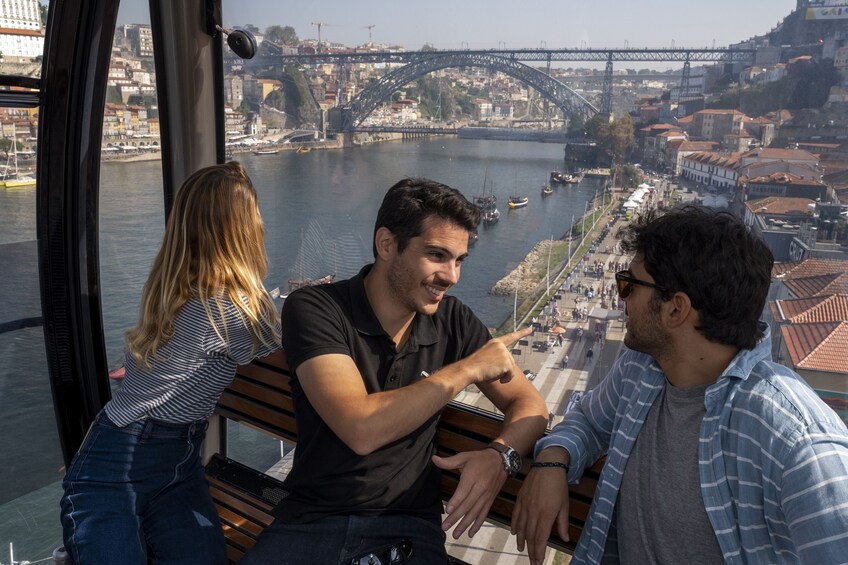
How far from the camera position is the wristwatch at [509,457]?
1.66 m

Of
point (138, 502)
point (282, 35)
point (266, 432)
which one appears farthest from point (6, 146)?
point (138, 502)

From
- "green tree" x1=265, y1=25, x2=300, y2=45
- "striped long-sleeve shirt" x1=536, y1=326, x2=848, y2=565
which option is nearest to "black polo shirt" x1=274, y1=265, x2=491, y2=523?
"striped long-sleeve shirt" x1=536, y1=326, x2=848, y2=565

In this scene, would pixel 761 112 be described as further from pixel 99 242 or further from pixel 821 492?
pixel 99 242

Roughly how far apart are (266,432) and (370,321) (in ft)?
2.72

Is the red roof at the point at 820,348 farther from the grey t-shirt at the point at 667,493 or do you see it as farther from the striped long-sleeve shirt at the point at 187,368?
the striped long-sleeve shirt at the point at 187,368

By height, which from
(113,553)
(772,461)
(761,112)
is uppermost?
(761,112)

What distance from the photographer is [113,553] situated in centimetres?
182

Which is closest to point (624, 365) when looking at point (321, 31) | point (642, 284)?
point (642, 284)

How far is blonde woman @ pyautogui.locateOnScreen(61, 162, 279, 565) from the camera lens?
1.92 metres

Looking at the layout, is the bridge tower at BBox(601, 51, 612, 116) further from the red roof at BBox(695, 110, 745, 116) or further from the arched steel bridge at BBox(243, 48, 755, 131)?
the red roof at BBox(695, 110, 745, 116)

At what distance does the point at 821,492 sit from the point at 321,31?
269 centimetres

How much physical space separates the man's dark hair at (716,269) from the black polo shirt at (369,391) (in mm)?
599

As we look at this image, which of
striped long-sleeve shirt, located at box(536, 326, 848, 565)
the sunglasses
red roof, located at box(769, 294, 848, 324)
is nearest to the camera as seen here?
striped long-sleeve shirt, located at box(536, 326, 848, 565)

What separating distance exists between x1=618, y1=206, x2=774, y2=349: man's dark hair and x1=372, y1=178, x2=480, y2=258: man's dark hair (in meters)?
0.50
